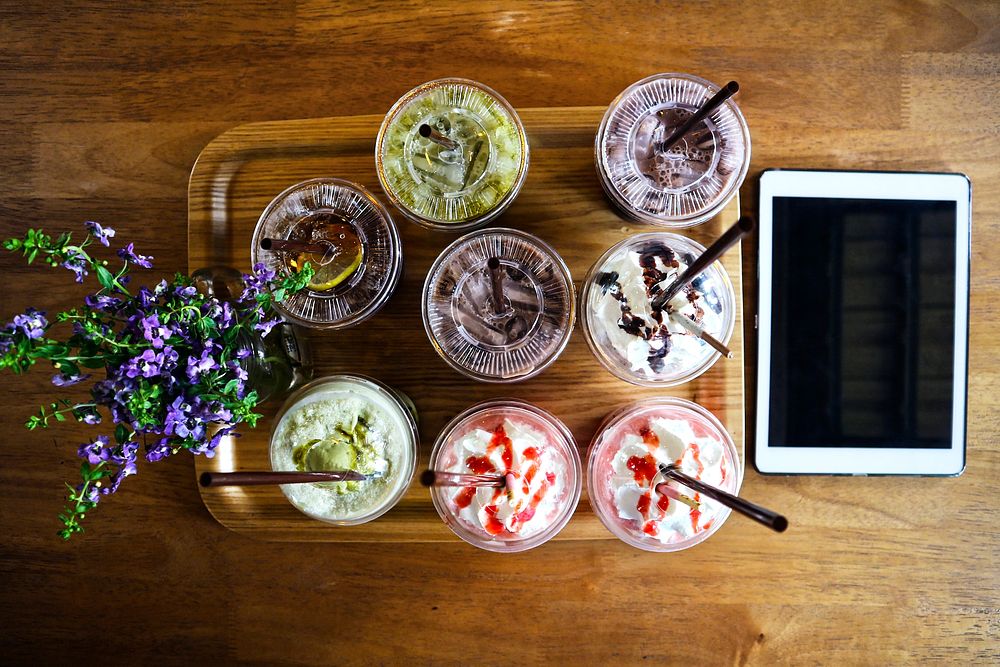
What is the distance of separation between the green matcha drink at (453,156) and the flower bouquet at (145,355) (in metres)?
0.26

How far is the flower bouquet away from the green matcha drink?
0.84 ft

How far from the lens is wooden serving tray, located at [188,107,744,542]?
3.95ft

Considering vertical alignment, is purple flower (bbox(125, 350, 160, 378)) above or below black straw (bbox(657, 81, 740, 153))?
below

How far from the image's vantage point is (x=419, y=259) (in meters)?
1.21

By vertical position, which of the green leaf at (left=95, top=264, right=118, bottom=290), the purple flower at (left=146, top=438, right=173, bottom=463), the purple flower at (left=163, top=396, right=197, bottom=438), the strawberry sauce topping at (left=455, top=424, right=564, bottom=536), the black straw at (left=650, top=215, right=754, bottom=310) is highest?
the black straw at (left=650, top=215, right=754, bottom=310)

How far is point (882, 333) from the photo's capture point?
1310mm

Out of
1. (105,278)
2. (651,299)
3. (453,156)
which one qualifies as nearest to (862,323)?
(651,299)

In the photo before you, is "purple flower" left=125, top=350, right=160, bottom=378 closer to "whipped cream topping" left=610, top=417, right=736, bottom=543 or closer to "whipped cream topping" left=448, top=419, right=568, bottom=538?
"whipped cream topping" left=448, top=419, right=568, bottom=538

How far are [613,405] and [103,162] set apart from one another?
1141 mm

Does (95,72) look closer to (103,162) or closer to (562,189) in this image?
(103,162)

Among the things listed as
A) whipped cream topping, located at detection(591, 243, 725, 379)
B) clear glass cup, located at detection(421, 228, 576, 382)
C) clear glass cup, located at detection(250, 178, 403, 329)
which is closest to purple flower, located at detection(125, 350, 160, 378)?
clear glass cup, located at detection(250, 178, 403, 329)

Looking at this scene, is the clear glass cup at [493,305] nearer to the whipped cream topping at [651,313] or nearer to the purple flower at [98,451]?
the whipped cream topping at [651,313]

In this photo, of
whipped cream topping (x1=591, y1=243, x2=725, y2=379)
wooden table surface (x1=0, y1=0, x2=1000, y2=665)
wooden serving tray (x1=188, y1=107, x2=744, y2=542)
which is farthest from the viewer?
wooden table surface (x1=0, y1=0, x2=1000, y2=665)

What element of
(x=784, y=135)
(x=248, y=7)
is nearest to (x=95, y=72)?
(x=248, y=7)
